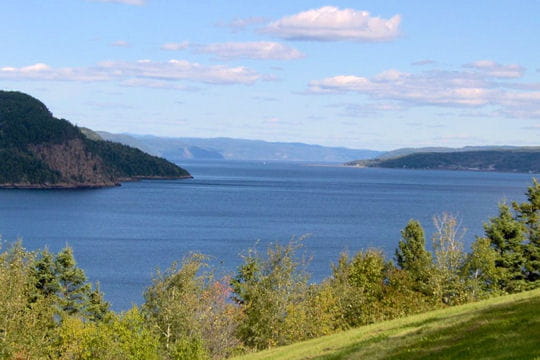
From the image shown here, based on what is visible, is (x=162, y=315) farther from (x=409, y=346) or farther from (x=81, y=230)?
(x=81, y=230)

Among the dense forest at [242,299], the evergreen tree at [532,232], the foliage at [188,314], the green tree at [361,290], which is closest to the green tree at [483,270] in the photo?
the dense forest at [242,299]

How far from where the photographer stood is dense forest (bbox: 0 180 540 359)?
46.0 m

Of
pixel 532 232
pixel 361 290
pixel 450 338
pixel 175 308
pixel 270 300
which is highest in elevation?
pixel 450 338

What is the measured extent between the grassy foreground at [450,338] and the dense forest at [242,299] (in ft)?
30.6

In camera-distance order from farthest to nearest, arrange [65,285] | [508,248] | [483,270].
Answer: [508,248]
[65,285]
[483,270]

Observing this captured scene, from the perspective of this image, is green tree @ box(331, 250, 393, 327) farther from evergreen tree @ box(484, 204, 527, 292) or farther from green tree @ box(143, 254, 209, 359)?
green tree @ box(143, 254, 209, 359)

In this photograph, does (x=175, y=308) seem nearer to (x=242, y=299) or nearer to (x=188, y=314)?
(x=188, y=314)

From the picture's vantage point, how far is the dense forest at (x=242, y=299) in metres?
46.0

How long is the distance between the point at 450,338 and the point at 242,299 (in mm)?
38861

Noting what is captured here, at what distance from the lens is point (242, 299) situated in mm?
65125

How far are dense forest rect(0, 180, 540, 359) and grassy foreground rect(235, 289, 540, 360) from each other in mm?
9312

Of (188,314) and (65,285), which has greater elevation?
(188,314)

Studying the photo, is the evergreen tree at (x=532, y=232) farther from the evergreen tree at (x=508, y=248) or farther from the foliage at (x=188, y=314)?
the foliage at (x=188, y=314)

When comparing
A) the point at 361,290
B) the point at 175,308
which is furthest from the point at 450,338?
the point at 361,290
